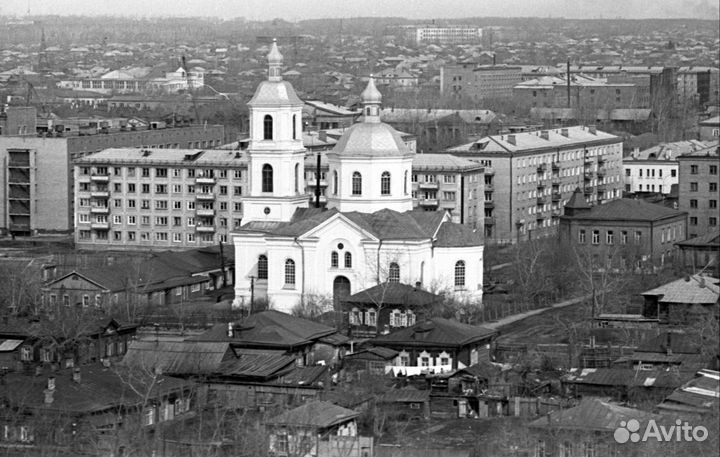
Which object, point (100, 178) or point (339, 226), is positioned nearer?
point (339, 226)

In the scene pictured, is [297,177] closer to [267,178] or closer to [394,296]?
[267,178]

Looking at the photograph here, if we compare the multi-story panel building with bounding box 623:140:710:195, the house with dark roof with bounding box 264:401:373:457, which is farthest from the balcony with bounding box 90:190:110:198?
the house with dark roof with bounding box 264:401:373:457

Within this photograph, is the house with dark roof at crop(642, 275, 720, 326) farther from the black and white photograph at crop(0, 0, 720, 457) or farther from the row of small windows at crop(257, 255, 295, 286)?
the row of small windows at crop(257, 255, 295, 286)

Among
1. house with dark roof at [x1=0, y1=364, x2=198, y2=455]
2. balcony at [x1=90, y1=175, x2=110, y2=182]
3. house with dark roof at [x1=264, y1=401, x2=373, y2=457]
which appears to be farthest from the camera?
balcony at [x1=90, y1=175, x2=110, y2=182]

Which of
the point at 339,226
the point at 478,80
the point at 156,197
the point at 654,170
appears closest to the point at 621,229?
the point at 339,226

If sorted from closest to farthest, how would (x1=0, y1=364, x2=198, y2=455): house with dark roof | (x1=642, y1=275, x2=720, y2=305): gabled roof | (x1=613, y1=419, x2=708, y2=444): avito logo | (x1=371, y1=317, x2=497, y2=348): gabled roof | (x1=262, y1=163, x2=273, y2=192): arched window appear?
(x1=613, y1=419, x2=708, y2=444): avito logo
(x1=0, y1=364, x2=198, y2=455): house with dark roof
(x1=371, y1=317, x2=497, y2=348): gabled roof
(x1=642, y1=275, x2=720, y2=305): gabled roof
(x1=262, y1=163, x2=273, y2=192): arched window

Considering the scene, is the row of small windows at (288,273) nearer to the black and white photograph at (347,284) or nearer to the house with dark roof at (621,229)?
the black and white photograph at (347,284)
